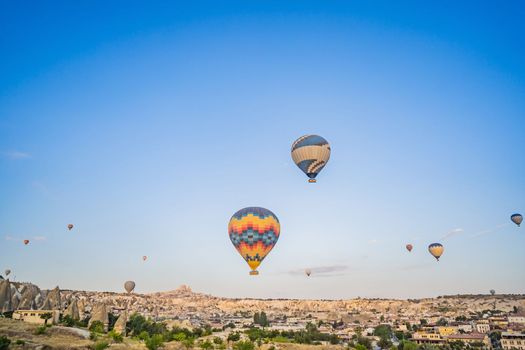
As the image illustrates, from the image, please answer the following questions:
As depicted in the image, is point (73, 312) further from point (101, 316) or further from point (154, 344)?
point (154, 344)

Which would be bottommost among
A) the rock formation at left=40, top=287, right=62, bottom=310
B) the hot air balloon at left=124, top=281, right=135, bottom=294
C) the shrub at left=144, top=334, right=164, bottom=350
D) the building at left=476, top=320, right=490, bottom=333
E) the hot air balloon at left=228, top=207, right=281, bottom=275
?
the shrub at left=144, top=334, right=164, bottom=350

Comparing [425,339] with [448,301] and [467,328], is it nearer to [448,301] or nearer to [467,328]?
[467,328]

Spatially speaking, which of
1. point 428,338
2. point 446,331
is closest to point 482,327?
point 446,331

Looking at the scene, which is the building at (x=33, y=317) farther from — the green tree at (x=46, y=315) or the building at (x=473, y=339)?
the building at (x=473, y=339)

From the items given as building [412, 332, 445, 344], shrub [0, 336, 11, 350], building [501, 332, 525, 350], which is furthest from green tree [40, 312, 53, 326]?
building [501, 332, 525, 350]

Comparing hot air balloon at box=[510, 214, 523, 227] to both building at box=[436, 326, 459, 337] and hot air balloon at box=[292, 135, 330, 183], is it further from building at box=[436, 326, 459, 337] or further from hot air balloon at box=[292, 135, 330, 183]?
hot air balloon at box=[292, 135, 330, 183]

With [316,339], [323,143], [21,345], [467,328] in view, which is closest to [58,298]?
[21,345]

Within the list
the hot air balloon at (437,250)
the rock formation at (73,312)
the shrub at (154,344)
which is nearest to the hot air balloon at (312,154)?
the shrub at (154,344)
